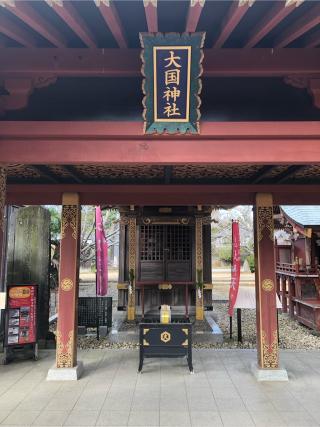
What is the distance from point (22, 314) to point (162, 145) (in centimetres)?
496

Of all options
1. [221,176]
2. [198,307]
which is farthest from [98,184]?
[198,307]

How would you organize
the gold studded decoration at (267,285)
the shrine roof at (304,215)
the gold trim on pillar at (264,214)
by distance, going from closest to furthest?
the gold studded decoration at (267,285)
the gold trim on pillar at (264,214)
the shrine roof at (304,215)

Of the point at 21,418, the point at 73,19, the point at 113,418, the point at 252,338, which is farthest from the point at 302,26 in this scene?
the point at 252,338

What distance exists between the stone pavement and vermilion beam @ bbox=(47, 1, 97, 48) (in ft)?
14.3

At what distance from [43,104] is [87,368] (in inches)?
189

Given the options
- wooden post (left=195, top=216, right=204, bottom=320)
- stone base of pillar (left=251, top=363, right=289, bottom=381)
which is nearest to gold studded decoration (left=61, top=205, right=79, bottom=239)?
stone base of pillar (left=251, top=363, right=289, bottom=381)

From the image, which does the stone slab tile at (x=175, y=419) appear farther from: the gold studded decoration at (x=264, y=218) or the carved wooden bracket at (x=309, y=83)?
the carved wooden bracket at (x=309, y=83)

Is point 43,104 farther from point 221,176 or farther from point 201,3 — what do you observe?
point 221,176

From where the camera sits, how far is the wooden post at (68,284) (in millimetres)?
5699

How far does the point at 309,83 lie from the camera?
11.9ft

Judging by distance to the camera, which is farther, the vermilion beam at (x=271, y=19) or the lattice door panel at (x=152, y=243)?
the lattice door panel at (x=152, y=243)

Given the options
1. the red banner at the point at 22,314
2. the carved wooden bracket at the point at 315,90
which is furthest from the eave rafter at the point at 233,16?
the red banner at the point at 22,314

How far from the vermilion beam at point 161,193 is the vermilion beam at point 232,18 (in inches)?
125

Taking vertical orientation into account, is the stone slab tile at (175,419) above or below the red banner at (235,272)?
below
